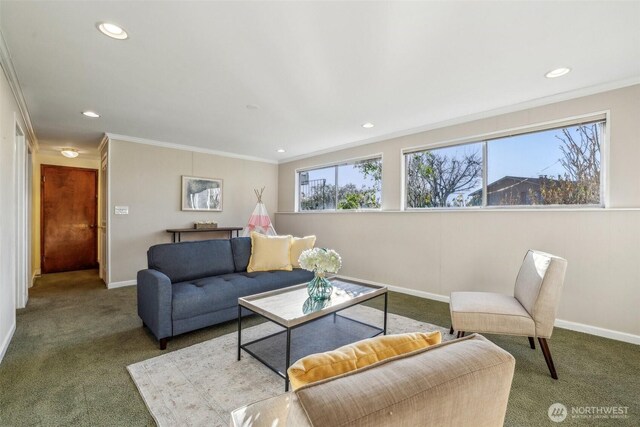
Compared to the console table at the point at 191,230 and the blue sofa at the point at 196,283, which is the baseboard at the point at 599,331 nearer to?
the blue sofa at the point at 196,283

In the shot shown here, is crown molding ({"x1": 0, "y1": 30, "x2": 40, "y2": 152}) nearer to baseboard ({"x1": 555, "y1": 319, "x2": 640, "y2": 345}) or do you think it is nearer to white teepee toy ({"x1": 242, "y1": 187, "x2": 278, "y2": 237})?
white teepee toy ({"x1": 242, "y1": 187, "x2": 278, "y2": 237})

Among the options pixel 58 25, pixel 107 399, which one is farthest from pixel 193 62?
pixel 107 399

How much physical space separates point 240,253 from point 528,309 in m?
2.89

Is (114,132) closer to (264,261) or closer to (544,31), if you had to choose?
(264,261)

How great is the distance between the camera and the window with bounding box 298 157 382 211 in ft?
15.3

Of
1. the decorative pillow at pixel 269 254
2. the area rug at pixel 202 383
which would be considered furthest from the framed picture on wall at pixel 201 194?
the area rug at pixel 202 383

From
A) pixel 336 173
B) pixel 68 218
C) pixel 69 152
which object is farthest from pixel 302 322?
pixel 68 218

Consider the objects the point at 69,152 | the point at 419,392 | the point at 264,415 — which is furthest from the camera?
the point at 69,152

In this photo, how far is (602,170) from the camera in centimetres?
274

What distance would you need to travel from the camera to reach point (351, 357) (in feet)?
2.39

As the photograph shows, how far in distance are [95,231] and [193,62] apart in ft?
17.5

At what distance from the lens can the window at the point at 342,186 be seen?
4.67 m

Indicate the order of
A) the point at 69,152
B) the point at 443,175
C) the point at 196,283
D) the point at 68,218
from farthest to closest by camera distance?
the point at 68,218 → the point at 69,152 → the point at 443,175 → the point at 196,283

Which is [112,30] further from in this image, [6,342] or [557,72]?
[557,72]
